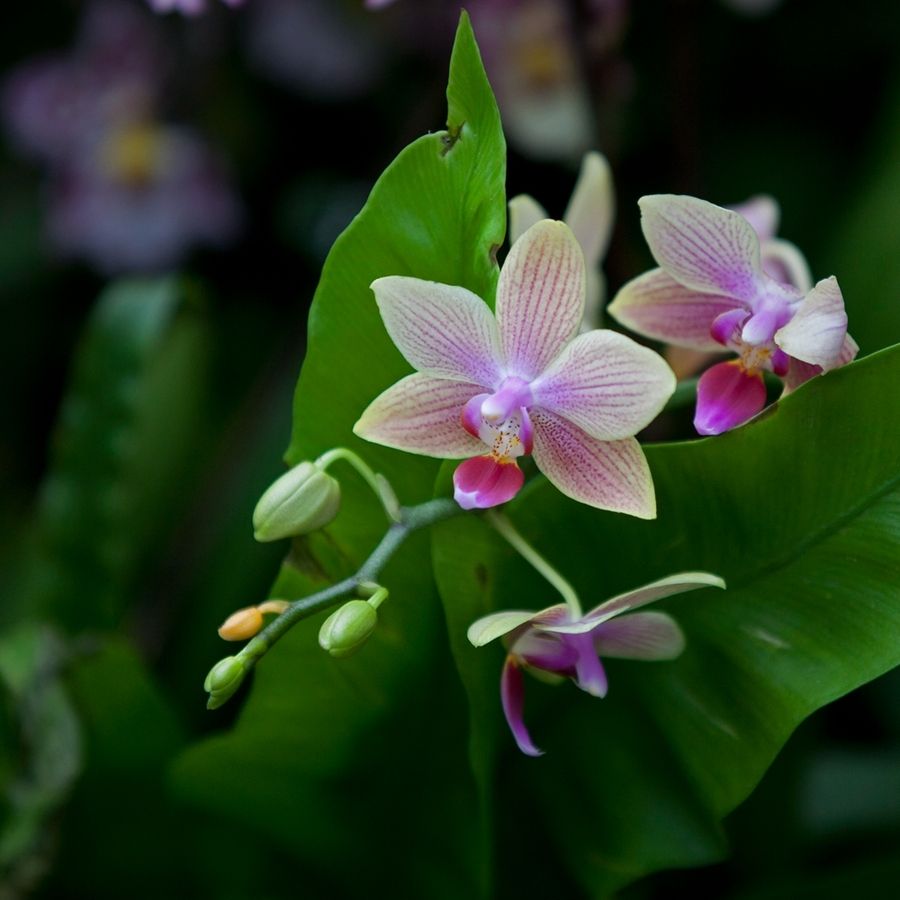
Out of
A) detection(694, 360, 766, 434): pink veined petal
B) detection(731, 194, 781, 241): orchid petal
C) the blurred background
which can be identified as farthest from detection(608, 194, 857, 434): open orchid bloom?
the blurred background

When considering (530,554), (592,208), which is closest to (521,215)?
(592,208)

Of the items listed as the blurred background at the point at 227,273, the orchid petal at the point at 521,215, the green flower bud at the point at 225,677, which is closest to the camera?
the green flower bud at the point at 225,677

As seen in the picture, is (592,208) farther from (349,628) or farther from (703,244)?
(349,628)

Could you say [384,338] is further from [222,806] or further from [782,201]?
[782,201]

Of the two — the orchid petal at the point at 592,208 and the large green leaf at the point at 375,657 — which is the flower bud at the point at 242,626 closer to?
the large green leaf at the point at 375,657

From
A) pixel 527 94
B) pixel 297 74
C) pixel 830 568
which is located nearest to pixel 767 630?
pixel 830 568

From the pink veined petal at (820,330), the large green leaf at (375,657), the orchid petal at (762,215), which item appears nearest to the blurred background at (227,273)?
the large green leaf at (375,657)
